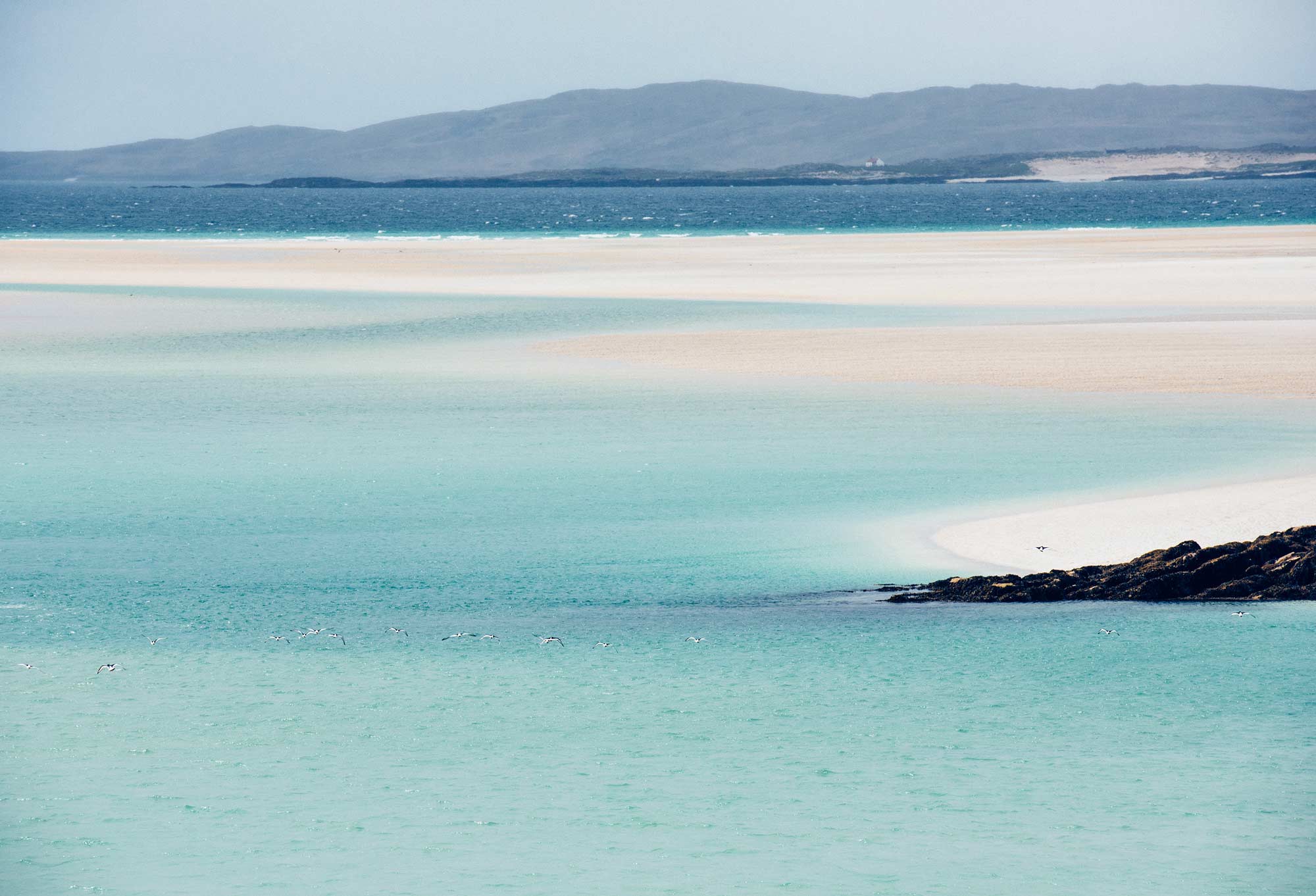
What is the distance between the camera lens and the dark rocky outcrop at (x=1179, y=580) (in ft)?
36.8

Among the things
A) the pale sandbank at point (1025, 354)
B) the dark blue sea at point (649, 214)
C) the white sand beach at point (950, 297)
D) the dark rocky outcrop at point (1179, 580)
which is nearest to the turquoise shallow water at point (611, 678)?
the dark rocky outcrop at point (1179, 580)

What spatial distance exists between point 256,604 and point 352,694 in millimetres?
2245

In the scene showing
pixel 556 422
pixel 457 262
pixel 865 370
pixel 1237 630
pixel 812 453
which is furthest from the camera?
pixel 457 262

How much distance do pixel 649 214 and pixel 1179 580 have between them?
10486 centimetres

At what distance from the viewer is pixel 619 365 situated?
24.4 metres

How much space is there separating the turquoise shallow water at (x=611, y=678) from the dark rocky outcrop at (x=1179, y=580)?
296mm

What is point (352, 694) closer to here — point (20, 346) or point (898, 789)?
point (898, 789)

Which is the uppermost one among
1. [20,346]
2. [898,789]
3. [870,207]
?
[870,207]

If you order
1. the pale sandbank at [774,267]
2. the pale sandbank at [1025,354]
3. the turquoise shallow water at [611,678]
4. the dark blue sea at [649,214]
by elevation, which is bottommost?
the turquoise shallow water at [611,678]

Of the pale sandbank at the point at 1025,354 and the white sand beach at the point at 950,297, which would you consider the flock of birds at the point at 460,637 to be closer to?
the white sand beach at the point at 950,297

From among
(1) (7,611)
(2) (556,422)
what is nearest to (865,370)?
(2) (556,422)

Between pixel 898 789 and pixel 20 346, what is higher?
pixel 20 346

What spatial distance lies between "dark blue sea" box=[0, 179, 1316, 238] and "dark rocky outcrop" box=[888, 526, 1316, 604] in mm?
67220

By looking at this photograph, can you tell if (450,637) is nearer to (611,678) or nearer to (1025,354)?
(611,678)
